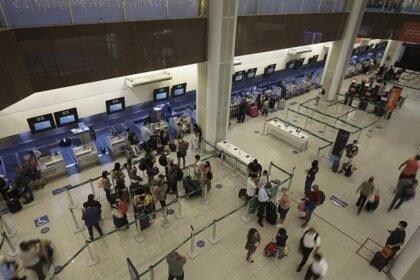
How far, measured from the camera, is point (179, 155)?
10.6m

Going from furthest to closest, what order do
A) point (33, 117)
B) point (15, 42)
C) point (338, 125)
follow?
point (338, 125)
point (33, 117)
point (15, 42)

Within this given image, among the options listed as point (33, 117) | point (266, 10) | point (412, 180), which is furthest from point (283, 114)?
point (33, 117)

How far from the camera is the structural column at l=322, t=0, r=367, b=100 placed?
15.9 meters

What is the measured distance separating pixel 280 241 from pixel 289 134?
6781mm

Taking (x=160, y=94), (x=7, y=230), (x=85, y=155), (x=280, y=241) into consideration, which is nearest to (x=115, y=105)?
(x=160, y=94)

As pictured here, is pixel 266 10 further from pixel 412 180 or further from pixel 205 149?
pixel 412 180

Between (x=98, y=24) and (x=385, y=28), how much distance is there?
1787cm

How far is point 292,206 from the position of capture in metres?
9.30

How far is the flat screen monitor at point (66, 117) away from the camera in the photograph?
10.8 meters

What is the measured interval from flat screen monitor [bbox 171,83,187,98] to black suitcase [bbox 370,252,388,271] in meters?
Result: 11.2

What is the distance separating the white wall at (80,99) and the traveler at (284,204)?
9085 millimetres

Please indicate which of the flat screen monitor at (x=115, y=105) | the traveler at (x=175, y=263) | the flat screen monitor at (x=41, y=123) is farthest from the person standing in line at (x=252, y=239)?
the flat screen monitor at (x=41, y=123)

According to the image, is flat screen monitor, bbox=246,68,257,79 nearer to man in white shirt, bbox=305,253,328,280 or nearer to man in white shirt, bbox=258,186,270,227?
man in white shirt, bbox=258,186,270,227

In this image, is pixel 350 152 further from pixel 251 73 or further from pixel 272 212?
pixel 251 73
